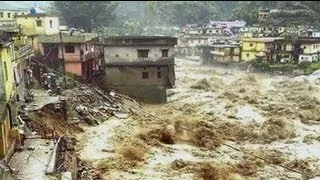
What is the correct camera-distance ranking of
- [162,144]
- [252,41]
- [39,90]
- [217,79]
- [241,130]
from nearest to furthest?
[162,144] → [241,130] → [39,90] → [217,79] → [252,41]

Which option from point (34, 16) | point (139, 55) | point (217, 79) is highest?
point (34, 16)

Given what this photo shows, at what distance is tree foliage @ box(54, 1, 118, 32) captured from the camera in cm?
6675

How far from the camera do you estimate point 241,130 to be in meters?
30.6

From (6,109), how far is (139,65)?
20075 millimetres

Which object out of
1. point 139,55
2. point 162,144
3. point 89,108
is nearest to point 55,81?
point 89,108

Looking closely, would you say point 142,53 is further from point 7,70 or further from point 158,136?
point 7,70

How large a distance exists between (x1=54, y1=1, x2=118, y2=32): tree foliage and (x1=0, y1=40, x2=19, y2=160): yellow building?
150 ft

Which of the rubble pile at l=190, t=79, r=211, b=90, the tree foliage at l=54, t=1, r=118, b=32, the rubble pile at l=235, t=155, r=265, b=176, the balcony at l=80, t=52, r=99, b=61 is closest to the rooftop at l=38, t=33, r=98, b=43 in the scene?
the balcony at l=80, t=52, r=99, b=61

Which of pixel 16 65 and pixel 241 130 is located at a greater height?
pixel 16 65

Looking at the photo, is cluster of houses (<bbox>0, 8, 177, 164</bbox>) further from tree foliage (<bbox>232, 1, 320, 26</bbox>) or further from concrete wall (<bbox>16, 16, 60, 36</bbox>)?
tree foliage (<bbox>232, 1, 320, 26</bbox>)

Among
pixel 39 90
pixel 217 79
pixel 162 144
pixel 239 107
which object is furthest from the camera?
pixel 217 79

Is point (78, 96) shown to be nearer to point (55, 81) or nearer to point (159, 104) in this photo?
point (55, 81)

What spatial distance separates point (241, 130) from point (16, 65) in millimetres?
14806

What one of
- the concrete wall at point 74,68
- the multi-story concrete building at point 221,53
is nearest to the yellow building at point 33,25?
the concrete wall at point 74,68
